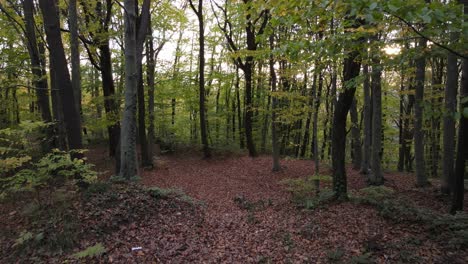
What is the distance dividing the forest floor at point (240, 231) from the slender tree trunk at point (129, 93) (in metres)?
1.02

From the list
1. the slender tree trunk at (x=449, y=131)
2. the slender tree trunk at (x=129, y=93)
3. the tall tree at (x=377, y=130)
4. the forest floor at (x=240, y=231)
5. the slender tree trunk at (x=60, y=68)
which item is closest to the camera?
the forest floor at (x=240, y=231)

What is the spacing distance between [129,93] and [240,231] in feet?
15.0

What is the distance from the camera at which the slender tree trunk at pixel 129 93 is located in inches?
283

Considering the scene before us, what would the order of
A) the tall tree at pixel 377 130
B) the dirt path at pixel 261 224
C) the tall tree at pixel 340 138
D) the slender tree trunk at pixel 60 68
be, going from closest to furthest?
the dirt path at pixel 261 224 < the slender tree trunk at pixel 60 68 < the tall tree at pixel 340 138 < the tall tree at pixel 377 130

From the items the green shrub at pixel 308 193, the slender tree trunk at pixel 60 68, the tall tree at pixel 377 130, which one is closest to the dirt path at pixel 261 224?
the green shrub at pixel 308 193

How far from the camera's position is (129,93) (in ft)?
23.9

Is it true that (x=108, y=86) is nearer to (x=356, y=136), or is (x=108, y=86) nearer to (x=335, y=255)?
(x=356, y=136)

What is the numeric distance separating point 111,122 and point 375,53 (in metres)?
10.7

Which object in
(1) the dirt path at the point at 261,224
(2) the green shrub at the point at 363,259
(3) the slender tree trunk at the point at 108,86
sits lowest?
(1) the dirt path at the point at 261,224

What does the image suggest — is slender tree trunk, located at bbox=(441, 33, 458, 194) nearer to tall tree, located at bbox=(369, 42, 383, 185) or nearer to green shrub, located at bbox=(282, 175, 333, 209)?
tall tree, located at bbox=(369, 42, 383, 185)

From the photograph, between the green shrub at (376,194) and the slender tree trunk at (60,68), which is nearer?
the slender tree trunk at (60,68)

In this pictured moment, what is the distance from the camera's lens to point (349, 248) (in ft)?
15.6

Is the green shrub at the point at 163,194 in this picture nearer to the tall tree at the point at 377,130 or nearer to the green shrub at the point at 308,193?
the green shrub at the point at 308,193

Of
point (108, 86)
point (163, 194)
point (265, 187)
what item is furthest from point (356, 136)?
point (108, 86)
